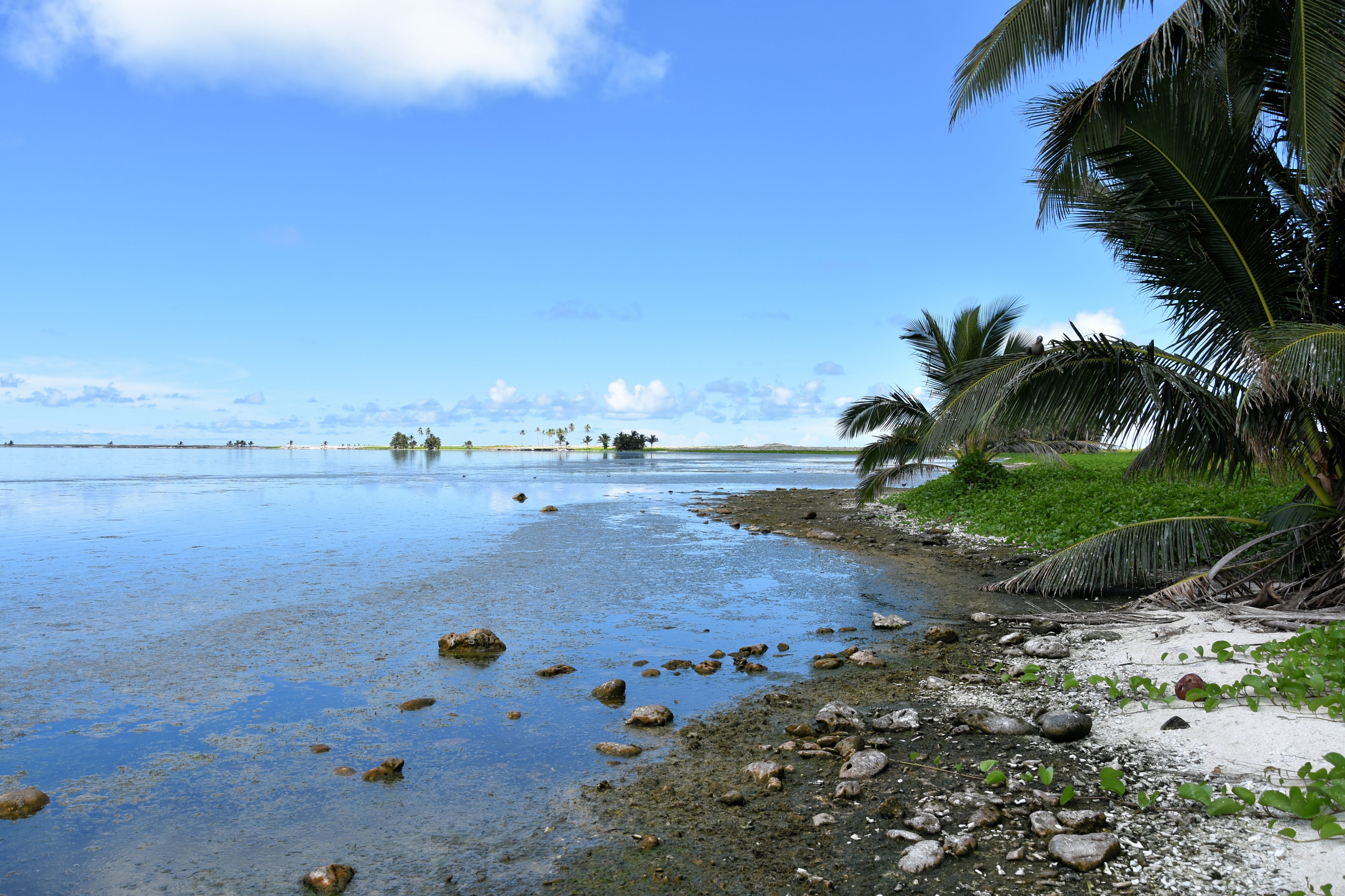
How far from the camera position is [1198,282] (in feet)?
29.3

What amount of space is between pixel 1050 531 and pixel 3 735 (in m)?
14.8

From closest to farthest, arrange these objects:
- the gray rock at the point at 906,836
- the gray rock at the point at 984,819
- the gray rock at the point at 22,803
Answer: the gray rock at the point at 906,836 → the gray rock at the point at 984,819 → the gray rock at the point at 22,803

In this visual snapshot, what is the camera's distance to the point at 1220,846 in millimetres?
3650

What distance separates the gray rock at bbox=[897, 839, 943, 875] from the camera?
3.76m

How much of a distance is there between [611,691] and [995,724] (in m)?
2.99

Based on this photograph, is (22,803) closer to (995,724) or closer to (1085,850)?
(1085,850)

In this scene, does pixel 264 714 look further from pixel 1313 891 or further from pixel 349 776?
pixel 1313 891

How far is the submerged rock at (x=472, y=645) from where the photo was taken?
809cm

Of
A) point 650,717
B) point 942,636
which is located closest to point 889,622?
point 942,636

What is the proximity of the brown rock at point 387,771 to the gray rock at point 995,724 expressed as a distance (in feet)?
12.8

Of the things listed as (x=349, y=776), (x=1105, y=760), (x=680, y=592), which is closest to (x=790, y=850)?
(x=1105, y=760)

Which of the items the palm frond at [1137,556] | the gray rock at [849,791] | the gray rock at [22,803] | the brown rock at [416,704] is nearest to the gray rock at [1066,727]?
the gray rock at [849,791]

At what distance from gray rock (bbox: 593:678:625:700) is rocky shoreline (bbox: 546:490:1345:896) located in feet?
2.66

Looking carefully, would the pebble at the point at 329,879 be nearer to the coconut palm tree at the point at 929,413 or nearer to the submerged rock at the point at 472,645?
the submerged rock at the point at 472,645
